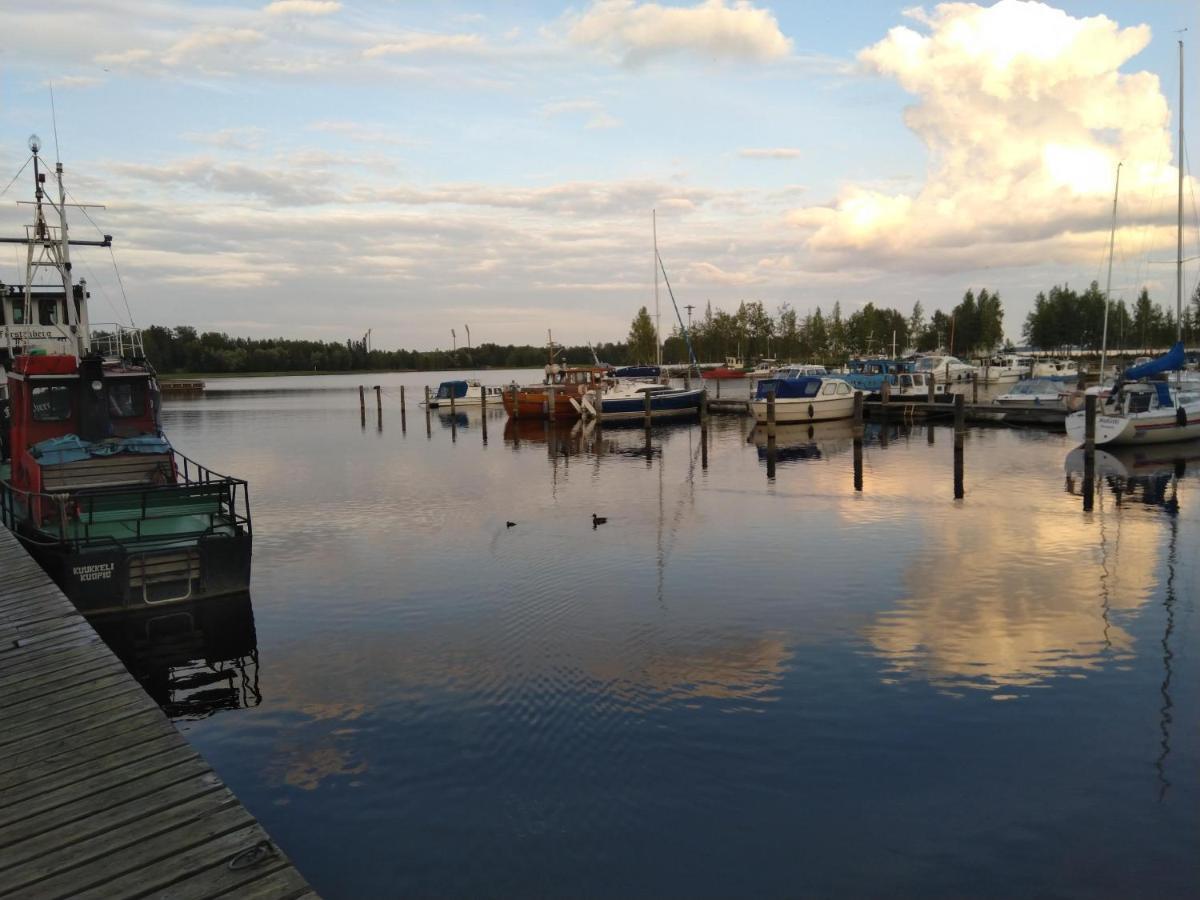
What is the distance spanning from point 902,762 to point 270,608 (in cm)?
1323

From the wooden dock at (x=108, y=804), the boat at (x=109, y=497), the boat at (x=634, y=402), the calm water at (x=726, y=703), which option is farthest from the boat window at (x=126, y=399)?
the boat at (x=634, y=402)

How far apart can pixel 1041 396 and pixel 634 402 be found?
27203 millimetres

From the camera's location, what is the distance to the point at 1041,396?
53625 mm

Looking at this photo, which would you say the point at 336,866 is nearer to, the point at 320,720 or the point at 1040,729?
the point at 320,720

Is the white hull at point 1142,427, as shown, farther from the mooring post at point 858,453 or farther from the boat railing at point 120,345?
the boat railing at point 120,345

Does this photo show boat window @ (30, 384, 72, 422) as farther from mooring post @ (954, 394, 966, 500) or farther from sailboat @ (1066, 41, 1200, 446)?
sailboat @ (1066, 41, 1200, 446)

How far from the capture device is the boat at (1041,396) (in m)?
52.5

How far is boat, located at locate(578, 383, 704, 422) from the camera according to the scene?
219 feet

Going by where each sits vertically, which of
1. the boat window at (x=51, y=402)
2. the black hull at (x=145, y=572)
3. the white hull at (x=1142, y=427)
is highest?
the boat window at (x=51, y=402)

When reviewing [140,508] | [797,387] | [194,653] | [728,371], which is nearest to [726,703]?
[194,653]

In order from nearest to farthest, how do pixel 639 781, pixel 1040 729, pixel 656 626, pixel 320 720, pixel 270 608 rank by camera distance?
1. pixel 639 781
2. pixel 1040 729
3. pixel 320 720
4. pixel 656 626
5. pixel 270 608

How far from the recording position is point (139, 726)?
927 cm

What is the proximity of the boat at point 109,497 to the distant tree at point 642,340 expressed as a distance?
13775 cm

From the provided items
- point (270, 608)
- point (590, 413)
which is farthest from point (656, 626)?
point (590, 413)
